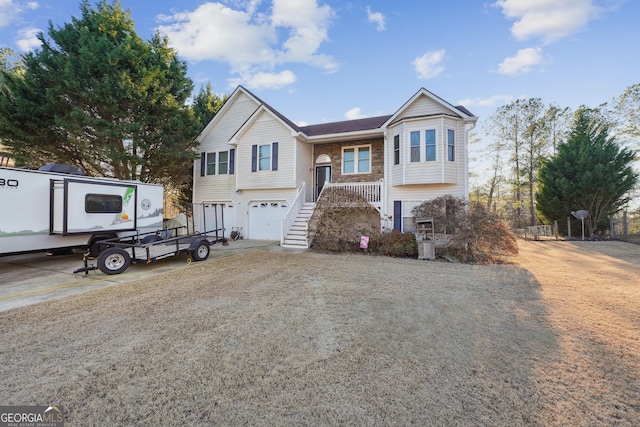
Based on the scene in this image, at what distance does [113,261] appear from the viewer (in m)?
6.95

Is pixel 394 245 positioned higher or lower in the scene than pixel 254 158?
lower

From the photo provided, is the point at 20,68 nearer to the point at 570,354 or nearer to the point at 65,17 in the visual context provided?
the point at 65,17

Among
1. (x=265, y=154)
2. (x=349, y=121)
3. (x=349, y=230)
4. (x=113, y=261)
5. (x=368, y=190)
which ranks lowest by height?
(x=113, y=261)

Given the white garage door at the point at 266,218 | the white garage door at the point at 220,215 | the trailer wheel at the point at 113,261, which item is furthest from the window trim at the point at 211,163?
the trailer wheel at the point at 113,261

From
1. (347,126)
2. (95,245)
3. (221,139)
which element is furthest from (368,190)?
(95,245)

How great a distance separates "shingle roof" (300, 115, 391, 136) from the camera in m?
→ 14.1

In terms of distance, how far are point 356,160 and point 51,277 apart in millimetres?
12565

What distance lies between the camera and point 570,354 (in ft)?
9.72

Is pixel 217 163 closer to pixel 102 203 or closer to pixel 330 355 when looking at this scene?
pixel 102 203

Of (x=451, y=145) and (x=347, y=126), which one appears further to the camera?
(x=347, y=126)

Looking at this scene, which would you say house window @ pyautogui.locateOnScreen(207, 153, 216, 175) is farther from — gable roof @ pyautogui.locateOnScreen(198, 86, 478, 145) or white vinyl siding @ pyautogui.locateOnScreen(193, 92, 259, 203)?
gable roof @ pyautogui.locateOnScreen(198, 86, 478, 145)

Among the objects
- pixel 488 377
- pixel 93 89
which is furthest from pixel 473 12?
pixel 93 89

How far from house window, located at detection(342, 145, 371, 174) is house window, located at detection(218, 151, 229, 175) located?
7.00 metres

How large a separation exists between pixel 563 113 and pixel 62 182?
112ft
